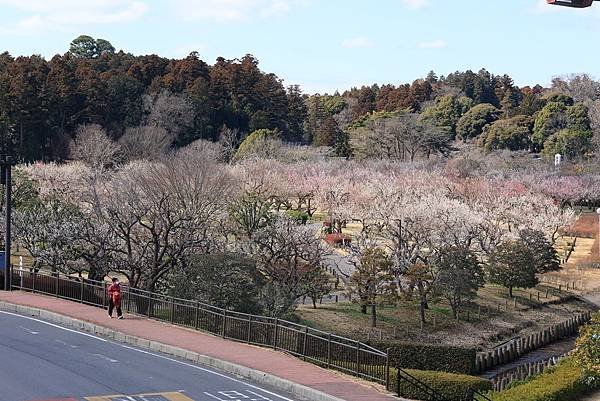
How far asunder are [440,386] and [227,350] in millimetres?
6096

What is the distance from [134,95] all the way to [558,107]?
52.1 meters

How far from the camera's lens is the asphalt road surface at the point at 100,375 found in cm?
1833

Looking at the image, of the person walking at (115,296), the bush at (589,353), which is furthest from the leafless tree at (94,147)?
the bush at (589,353)

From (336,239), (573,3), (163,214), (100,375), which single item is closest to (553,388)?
(100,375)

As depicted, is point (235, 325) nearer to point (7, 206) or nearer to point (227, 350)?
point (227, 350)

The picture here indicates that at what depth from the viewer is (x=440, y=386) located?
19609mm

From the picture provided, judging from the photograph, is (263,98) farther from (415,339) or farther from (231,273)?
(231,273)

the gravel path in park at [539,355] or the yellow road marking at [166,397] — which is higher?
the yellow road marking at [166,397]


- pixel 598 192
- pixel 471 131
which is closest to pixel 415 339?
pixel 598 192

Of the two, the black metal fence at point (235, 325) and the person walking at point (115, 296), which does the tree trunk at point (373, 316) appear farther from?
the person walking at point (115, 296)

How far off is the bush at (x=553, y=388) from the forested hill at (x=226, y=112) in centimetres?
6275

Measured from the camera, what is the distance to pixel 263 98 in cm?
10981

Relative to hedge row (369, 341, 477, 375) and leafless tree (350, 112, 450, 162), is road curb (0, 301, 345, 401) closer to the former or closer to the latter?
hedge row (369, 341, 477, 375)

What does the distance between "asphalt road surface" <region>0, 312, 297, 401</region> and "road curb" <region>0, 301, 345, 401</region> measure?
1.02ft
